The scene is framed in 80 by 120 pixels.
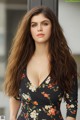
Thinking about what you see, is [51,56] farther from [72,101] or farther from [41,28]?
[72,101]

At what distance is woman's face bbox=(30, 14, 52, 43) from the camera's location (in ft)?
7.58

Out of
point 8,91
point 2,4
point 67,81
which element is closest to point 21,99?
point 8,91

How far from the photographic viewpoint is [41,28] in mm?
2303

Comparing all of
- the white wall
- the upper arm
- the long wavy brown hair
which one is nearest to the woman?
the long wavy brown hair

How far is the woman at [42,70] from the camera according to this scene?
2.30 meters

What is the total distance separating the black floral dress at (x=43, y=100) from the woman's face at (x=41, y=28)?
0.29 metres

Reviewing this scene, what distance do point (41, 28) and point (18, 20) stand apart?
128cm

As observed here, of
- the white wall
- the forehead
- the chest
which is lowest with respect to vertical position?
the chest

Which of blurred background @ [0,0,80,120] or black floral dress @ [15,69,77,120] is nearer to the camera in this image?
black floral dress @ [15,69,77,120]

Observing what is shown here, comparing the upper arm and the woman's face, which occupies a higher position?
the woman's face

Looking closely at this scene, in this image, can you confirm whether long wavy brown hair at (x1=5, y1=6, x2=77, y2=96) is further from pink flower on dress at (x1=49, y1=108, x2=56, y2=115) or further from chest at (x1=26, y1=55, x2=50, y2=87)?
pink flower on dress at (x1=49, y1=108, x2=56, y2=115)

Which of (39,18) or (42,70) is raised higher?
(39,18)

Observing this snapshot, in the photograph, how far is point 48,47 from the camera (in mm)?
2396

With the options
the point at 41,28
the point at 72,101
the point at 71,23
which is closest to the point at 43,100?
the point at 72,101
